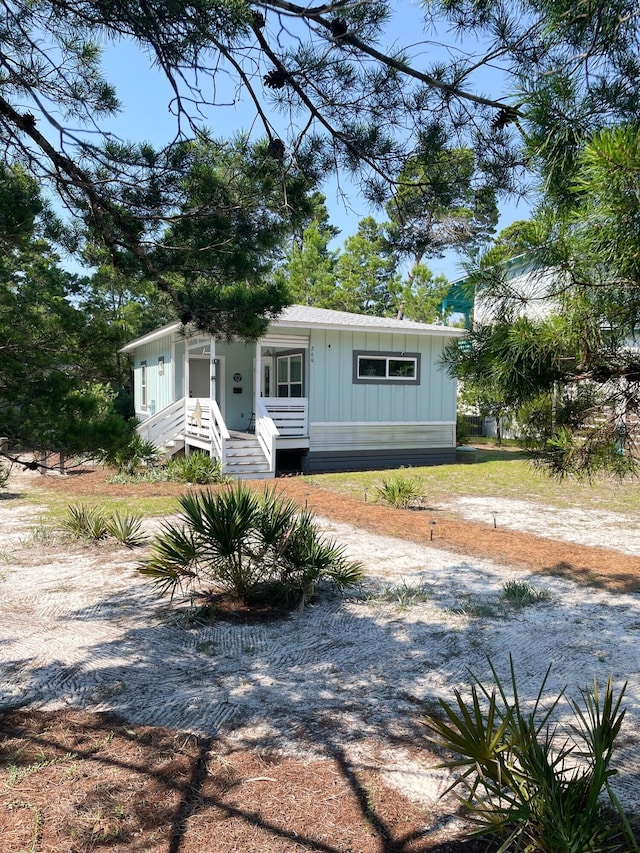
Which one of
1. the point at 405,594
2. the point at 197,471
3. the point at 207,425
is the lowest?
the point at 405,594

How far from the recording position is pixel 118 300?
32688 millimetres

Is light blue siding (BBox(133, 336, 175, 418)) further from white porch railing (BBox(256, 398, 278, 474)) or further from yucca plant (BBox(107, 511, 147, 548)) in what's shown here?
yucca plant (BBox(107, 511, 147, 548))

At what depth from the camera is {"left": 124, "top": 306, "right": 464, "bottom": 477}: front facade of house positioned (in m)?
15.1

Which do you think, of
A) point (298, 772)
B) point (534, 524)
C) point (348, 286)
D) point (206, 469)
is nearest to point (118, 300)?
point (348, 286)

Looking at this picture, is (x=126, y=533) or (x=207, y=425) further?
(x=207, y=425)

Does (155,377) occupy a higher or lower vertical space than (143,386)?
higher

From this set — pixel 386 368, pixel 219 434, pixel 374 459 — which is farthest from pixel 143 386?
pixel 374 459

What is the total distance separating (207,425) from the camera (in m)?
15.3

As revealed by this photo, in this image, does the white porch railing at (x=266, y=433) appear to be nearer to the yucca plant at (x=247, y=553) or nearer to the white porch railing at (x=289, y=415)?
the white porch railing at (x=289, y=415)

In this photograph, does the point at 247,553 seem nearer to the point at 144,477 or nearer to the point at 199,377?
the point at 144,477

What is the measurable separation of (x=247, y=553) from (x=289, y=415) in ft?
32.1

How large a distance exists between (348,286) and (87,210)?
25.3 m

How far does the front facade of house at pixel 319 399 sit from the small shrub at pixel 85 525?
5.91 metres

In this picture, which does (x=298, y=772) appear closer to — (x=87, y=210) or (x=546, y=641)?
(x=546, y=641)
